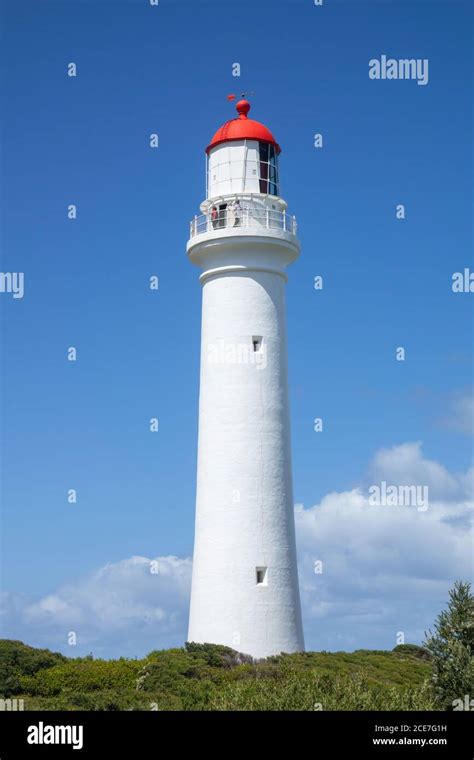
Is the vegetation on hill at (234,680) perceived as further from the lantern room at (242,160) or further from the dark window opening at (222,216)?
the lantern room at (242,160)

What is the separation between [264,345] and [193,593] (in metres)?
8.68

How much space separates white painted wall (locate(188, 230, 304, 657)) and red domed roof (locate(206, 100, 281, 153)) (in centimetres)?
374

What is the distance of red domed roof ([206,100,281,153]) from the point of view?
37.4 meters

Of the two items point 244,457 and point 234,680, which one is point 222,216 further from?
point 234,680

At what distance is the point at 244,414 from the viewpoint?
3550 centimetres

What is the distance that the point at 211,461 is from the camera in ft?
117

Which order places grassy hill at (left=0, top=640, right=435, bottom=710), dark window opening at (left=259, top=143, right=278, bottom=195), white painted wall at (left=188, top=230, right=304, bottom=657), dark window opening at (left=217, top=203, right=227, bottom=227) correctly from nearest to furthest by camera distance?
grassy hill at (left=0, top=640, right=435, bottom=710) < white painted wall at (left=188, top=230, right=304, bottom=657) < dark window opening at (left=217, top=203, right=227, bottom=227) < dark window opening at (left=259, top=143, right=278, bottom=195)

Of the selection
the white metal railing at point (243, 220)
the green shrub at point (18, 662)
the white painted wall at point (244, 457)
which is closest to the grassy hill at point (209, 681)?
the green shrub at point (18, 662)

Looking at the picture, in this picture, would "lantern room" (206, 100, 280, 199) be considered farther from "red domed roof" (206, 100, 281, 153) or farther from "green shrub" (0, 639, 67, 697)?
"green shrub" (0, 639, 67, 697)

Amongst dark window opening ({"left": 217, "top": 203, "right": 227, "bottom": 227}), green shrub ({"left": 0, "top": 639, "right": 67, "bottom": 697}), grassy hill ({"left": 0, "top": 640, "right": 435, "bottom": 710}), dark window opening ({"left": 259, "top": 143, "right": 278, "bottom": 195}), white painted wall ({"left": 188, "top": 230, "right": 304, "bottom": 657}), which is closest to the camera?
grassy hill ({"left": 0, "top": 640, "right": 435, "bottom": 710})

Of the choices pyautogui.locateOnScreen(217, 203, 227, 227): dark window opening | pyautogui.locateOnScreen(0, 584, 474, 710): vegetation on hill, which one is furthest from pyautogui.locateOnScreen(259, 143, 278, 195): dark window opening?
pyautogui.locateOnScreen(0, 584, 474, 710): vegetation on hill

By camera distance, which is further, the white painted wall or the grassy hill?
the white painted wall

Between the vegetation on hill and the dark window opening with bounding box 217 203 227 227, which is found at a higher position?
the dark window opening with bounding box 217 203 227 227
